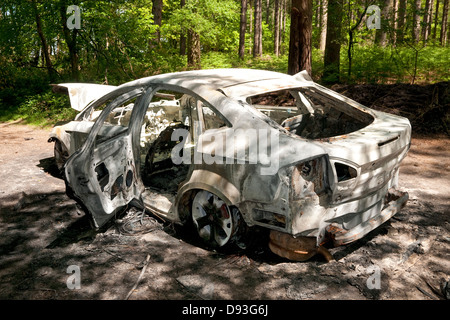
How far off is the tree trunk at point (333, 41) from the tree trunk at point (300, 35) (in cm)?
207

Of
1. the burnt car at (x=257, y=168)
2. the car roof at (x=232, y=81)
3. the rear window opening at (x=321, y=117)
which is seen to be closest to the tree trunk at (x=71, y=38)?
the burnt car at (x=257, y=168)

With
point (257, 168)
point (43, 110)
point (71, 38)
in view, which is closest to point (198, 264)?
point (257, 168)

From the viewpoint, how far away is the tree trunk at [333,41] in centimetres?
995

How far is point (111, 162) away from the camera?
149 inches

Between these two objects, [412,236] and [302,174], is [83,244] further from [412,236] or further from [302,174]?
[412,236]

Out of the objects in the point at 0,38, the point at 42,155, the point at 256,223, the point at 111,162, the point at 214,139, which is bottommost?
the point at 42,155

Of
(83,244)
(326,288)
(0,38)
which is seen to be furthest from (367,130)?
(0,38)

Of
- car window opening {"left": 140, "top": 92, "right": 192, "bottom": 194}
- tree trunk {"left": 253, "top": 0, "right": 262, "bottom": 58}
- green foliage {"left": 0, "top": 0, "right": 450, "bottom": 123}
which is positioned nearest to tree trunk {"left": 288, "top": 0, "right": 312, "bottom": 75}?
green foliage {"left": 0, "top": 0, "right": 450, "bottom": 123}

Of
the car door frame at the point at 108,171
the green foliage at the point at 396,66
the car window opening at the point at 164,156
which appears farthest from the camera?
the green foliage at the point at 396,66

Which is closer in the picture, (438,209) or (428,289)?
(428,289)

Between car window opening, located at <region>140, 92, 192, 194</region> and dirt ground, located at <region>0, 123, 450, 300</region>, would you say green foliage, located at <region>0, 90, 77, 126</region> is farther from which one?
dirt ground, located at <region>0, 123, 450, 300</region>

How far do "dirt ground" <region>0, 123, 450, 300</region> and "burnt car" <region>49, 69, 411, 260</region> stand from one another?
240 millimetres

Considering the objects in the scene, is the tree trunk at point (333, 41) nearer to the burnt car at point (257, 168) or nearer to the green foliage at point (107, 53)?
the green foliage at point (107, 53)

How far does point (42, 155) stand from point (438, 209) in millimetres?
7111
